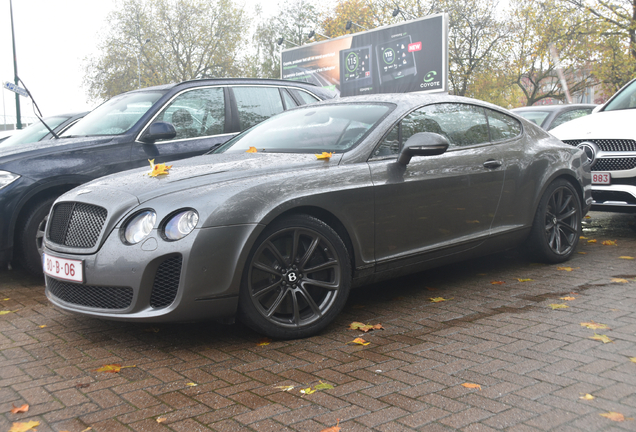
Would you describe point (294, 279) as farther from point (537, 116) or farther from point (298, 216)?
point (537, 116)

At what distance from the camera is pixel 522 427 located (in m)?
2.56

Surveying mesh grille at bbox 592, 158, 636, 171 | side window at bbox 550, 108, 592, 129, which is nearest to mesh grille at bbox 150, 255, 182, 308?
mesh grille at bbox 592, 158, 636, 171

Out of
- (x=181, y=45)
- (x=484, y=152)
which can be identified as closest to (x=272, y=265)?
(x=484, y=152)

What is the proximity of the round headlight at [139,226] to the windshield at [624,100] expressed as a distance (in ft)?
20.8

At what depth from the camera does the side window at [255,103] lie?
6797 mm

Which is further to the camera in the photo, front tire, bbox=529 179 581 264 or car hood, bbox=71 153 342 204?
front tire, bbox=529 179 581 264

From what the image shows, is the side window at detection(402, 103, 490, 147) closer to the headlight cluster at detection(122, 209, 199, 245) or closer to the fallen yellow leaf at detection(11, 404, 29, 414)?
the headlight cluster at detection(122, 209, 199, 245)

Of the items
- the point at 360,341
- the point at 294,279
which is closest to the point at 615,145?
the point at 360,341

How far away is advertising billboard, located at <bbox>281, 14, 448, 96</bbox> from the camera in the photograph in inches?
1079

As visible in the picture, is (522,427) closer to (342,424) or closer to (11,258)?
(342,424)

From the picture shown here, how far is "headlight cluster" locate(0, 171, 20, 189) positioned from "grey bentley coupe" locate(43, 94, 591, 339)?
4.84 ft

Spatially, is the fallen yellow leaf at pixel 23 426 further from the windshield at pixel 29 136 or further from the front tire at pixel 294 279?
the windshield at pixel 29 136

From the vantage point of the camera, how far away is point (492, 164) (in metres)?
5.06

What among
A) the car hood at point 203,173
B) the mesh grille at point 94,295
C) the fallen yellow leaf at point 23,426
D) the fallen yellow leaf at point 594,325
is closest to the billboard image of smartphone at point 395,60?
the car hood at point 203,173
